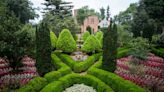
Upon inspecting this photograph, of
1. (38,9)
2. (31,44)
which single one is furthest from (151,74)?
(38,9)

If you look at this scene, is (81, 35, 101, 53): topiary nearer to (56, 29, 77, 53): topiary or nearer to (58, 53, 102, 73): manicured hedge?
(56, 29, 77, 53): topiary

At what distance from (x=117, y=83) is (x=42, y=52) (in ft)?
17.0

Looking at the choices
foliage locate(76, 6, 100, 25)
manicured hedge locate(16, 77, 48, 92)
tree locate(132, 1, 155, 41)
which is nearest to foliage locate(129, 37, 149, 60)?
manicured hedge locate(16, 77, 48, 92)

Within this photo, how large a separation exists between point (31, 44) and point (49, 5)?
128ft

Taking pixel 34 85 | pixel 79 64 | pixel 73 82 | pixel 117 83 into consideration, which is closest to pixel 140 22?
pixel 79 64

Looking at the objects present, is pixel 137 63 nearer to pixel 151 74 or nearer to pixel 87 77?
pixel 151 74

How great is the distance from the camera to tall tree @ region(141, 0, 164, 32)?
1512 inches

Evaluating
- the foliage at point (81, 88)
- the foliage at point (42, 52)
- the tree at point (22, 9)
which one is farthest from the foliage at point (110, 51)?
the tree at point (22, 9)

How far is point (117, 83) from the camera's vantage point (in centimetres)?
1234

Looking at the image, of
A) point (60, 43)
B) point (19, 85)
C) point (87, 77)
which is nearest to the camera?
point (19, 85)

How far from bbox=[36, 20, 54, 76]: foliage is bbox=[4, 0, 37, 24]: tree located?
95.5ft

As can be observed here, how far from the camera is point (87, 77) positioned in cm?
1481

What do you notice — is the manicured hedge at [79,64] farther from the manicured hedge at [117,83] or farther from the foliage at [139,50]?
the foliage at [139,50]

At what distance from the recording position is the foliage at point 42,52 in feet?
50.4
